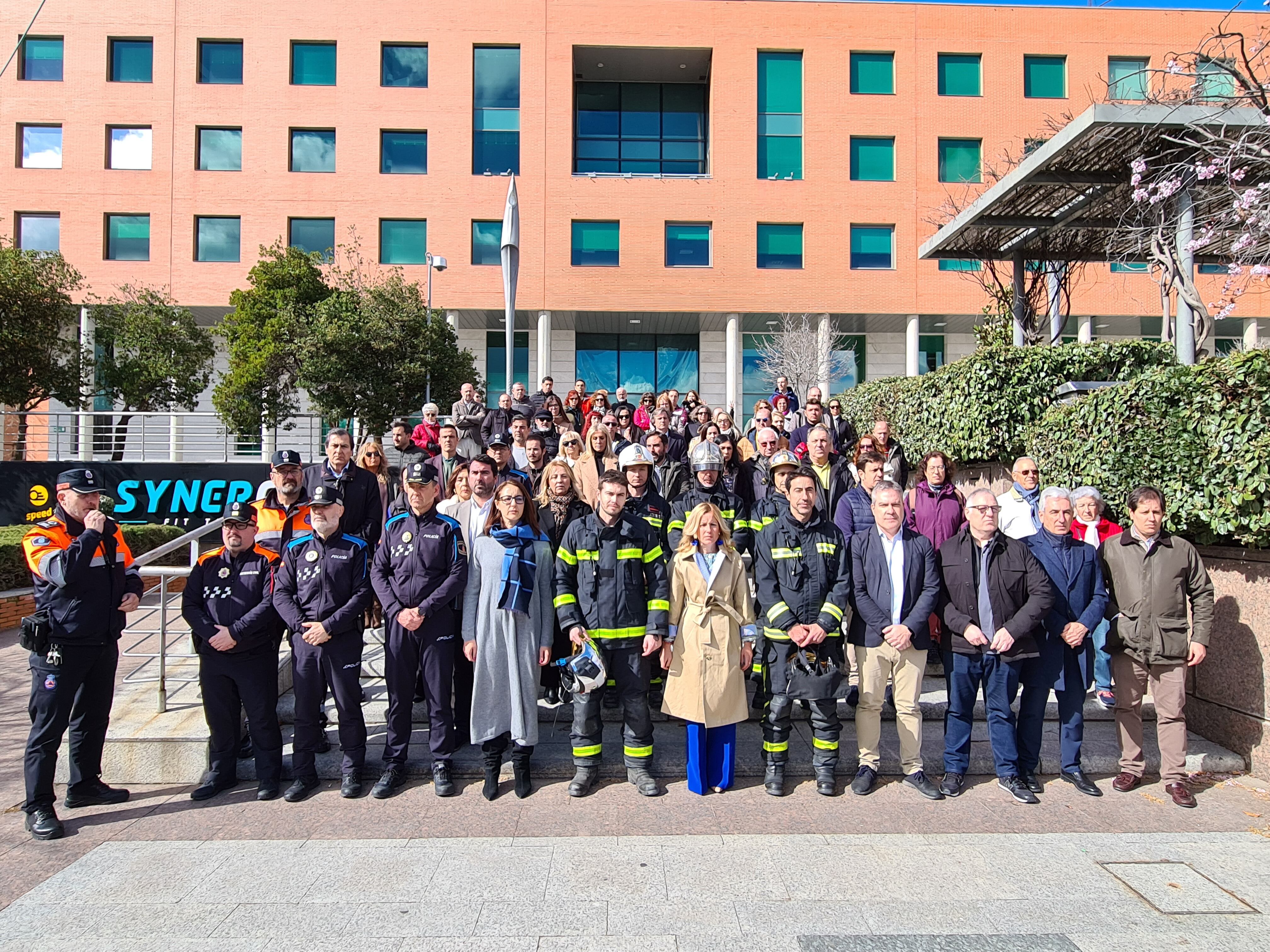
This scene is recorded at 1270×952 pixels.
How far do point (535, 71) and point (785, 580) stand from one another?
25.5 m

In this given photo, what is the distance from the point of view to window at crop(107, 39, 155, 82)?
26.1 meters

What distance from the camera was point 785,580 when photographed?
536cm

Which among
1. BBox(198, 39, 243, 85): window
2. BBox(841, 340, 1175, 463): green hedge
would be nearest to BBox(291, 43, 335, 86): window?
BBox(198, 39, 243, 85): window

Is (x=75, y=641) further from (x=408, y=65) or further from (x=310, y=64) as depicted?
(x=310, y=64)

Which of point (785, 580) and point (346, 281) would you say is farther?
point (346, 281)

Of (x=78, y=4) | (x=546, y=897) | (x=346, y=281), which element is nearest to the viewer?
(x=546, y=897)

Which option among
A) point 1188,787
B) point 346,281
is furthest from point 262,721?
point 346,281

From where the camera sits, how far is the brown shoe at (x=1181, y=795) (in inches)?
201

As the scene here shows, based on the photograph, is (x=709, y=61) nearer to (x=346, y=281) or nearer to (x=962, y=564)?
(x=346, y=281)

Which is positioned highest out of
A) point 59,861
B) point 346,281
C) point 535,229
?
point 535,229

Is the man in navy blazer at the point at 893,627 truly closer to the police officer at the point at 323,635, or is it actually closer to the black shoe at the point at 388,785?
the black shoe at the point at 388,785

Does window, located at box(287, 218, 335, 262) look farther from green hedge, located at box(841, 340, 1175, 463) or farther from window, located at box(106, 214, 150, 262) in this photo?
green hedge, located at box(841, 340, 1175, 463)

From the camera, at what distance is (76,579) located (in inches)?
195

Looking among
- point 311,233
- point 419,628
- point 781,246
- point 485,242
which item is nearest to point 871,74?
point 781,246
